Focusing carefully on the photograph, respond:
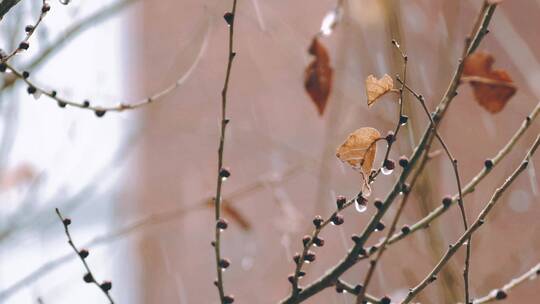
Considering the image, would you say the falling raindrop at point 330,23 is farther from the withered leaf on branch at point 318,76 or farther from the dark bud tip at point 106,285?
the dark bud tip at point 106,285

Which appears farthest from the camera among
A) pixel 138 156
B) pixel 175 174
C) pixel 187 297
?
pixel 138 156

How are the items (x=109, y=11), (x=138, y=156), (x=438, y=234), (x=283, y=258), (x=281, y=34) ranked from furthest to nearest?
(x=138, y=156), (x=283, y=258), (x=281, y=34), (x=109, y=11), (x=438, y=234)

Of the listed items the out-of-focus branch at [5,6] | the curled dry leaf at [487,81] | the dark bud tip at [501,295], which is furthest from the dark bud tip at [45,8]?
the dark bud tip at [501,295]

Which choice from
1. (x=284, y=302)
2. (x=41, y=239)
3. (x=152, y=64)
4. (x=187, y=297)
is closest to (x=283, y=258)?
(x=187, y=297)

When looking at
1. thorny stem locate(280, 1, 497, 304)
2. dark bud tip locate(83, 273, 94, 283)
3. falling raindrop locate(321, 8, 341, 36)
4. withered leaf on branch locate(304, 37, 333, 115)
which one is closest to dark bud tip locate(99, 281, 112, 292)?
dark bud tip locate(83, 273, 94, 283)

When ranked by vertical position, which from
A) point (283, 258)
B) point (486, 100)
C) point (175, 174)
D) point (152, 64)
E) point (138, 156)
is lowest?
point (486, 100)

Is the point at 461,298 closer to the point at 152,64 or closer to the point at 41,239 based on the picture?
the point at 41,239

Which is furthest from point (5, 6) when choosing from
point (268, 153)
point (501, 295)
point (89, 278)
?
point (268, 153)

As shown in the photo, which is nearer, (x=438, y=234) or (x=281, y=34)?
(x=438, y=234)
